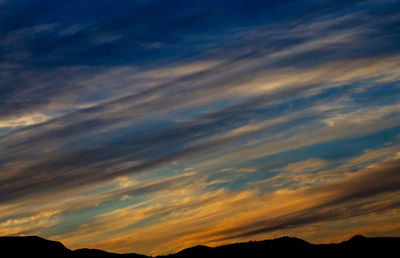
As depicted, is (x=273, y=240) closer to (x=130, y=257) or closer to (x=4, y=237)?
(x=130, y=257)

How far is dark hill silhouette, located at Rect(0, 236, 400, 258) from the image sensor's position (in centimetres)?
5853

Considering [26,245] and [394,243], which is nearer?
[26,245]

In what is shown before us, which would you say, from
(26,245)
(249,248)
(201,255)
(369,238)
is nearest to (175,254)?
(201,255)

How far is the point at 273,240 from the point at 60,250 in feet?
92.7

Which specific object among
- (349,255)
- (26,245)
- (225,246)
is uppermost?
(26,245)

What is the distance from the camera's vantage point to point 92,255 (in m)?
61.0

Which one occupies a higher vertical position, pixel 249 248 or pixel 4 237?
pixel 4 237

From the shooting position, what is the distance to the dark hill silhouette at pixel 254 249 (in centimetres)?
5853

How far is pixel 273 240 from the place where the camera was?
6725cm

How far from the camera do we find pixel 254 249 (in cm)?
6406

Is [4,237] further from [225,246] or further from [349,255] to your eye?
[349,255]

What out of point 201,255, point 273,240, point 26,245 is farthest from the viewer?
point 273,240

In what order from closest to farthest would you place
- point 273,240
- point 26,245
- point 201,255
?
→ point 26,245 < point 201,255 < point 273,240

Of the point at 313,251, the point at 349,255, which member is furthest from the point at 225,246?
the point at 349,255
